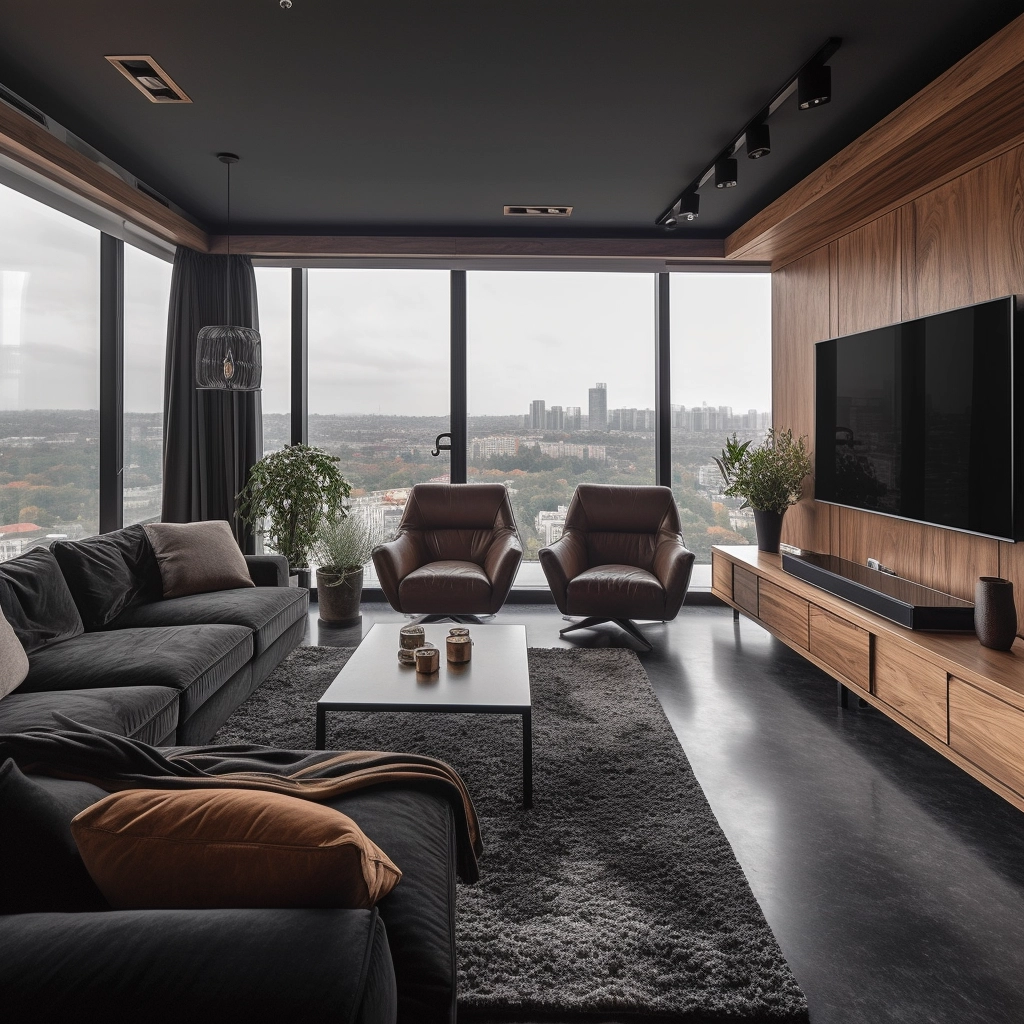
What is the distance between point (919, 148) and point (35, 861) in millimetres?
3499

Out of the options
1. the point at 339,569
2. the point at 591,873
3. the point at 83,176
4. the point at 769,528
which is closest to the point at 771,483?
the point at 769,528

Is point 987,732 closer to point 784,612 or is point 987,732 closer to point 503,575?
point 784,612

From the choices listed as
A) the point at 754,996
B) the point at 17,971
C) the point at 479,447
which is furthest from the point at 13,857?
the point at 479,447

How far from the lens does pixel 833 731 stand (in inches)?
120

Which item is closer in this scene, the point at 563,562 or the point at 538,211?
the point at 563,562

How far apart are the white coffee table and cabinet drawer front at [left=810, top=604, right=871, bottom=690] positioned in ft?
4.38

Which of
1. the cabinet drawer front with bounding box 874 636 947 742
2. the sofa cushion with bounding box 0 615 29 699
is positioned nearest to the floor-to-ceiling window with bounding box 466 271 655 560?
the cabinet drawer front with bounding box 874 636 947 742

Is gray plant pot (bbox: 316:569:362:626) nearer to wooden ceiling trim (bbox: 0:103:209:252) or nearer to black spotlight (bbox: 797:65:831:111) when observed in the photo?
wooden ceiling trim (bbox: 0:103:209:252)

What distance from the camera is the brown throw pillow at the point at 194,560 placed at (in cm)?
364

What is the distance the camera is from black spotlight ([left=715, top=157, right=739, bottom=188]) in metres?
3.63

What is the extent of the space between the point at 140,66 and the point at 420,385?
2.94 m

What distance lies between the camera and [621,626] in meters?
4.44

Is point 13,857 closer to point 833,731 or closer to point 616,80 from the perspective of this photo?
point 833,731

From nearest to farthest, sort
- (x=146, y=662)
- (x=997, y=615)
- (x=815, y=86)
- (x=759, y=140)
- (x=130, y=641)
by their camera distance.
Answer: (x=997, y=615), (x=146, y=662), (x=815, y=86), (x=130, y=641), (x=759, y=140)
